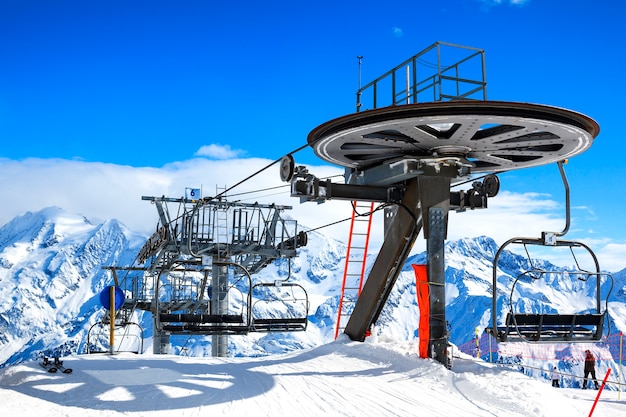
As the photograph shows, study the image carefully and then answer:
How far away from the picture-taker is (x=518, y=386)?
1190cm

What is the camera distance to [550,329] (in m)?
13.5

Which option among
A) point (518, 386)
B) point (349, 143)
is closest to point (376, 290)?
point (349, 143)

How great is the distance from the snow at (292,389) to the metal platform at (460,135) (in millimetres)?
4018

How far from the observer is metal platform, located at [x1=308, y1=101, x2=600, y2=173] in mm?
12023

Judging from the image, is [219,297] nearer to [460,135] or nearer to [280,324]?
[280,324]

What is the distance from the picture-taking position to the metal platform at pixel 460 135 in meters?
12.0

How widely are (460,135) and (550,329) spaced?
3904mm

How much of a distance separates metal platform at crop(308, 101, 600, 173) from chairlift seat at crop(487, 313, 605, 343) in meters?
3.22

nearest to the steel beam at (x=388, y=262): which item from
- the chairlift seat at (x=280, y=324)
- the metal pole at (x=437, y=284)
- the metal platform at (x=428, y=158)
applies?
the metal platform at (x=428, y=158)

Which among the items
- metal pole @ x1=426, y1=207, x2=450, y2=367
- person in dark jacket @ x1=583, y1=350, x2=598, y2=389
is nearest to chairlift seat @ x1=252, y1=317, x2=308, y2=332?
metal pole @ x1=426, y1=207, x2=450, y2=367

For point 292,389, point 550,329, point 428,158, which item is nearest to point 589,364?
point 550,329

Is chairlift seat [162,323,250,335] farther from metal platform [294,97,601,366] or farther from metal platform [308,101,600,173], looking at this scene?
metal platform [308,101,600,173]

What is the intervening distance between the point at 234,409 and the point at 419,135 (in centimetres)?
594

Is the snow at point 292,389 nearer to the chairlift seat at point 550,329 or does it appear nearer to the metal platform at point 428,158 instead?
the chairlift seat at point 550,329
